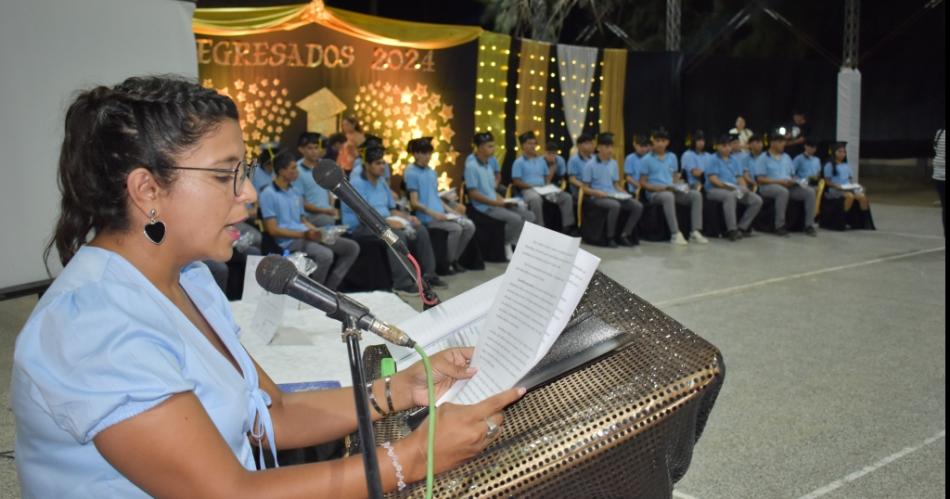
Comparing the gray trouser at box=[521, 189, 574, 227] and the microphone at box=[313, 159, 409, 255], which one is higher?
the microphone at box=[313, 159, 409, 255]

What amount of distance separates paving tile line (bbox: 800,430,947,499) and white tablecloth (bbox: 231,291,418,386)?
1602 mm

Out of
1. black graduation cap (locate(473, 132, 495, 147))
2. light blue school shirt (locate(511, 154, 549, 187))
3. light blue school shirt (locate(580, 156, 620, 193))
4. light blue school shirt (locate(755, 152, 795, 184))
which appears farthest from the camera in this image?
light blue school shirt (locate(755, 152, 795, 184))

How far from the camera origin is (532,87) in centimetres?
1093

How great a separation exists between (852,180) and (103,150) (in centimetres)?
1148

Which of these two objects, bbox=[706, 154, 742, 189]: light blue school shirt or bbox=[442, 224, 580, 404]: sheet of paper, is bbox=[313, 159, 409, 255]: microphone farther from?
bbox=[706, 154, 742, 189]: light blue school shirt

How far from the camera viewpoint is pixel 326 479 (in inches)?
47.1

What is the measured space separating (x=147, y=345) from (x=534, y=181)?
8.51 meters

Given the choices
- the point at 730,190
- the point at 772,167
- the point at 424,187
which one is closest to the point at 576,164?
the point at 730,190

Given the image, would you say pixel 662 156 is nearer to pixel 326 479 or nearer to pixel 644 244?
pixel 644 244

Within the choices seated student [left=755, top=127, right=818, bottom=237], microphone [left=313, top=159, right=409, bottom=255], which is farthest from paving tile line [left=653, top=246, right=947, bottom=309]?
microphone [left=313, top=159, right=409, bottom=255]

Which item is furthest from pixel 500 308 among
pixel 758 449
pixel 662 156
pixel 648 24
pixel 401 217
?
pixel 648 24

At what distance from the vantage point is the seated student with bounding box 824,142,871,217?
10.8 meters

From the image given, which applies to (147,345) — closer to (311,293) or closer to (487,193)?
(311,293)

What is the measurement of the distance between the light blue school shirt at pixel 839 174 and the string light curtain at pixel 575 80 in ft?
10.5
